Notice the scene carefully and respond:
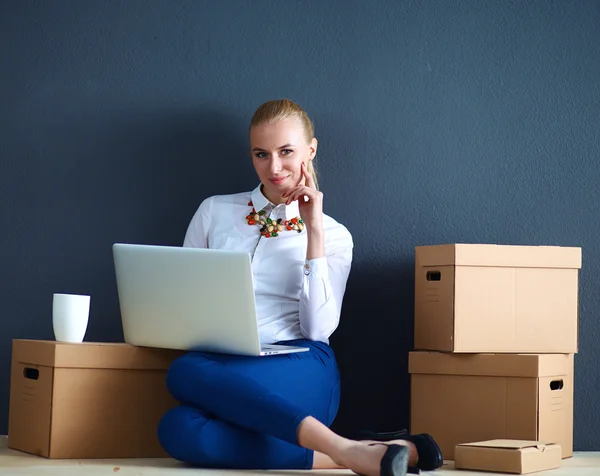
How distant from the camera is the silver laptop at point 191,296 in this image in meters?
2.00

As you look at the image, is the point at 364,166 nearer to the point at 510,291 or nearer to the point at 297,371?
the point at 510,291

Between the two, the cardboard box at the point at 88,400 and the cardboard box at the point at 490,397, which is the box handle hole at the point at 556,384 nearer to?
the cardboard box at the point at 490,397

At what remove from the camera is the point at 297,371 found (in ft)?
7.11

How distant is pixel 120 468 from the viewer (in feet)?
6.76

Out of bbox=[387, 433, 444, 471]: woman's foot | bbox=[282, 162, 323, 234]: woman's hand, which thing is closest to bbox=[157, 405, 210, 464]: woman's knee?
bbox=[387, 433, 444, 471]: woman's foot

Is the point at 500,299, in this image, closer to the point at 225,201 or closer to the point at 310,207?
the point at 310,207

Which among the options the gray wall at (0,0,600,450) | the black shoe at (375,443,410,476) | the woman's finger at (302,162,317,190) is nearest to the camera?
the black shoe at (375,443,410,476)

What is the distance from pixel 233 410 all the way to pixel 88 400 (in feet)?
1.52

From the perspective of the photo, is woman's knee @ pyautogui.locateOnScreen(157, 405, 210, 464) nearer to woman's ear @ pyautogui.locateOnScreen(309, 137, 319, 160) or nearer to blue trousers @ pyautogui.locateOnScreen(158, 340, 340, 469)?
blue trousers @ pyautogui.locateOnScreen(158, 340, 340, 469)

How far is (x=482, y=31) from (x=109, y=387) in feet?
5.53

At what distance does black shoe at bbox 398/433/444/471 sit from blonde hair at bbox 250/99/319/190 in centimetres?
88

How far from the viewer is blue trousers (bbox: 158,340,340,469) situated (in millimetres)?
1997

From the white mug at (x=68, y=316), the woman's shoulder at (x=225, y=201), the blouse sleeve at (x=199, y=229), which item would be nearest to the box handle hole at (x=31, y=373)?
the white mug at (x=68, y=316)

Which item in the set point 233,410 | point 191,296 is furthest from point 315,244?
point 233,410
